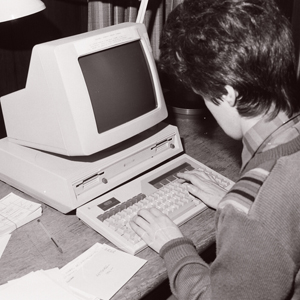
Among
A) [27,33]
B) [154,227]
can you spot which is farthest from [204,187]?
[27,33]

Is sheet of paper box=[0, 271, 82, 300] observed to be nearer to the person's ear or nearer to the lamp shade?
the person's ear

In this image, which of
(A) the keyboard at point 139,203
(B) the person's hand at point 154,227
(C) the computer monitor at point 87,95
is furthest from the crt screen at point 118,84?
(B) the person's hand at point 154,227

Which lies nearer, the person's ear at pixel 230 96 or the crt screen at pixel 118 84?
the person's ear at pixel 230 96

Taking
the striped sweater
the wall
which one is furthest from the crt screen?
the wall

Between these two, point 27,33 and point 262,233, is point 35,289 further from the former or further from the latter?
point 27,33

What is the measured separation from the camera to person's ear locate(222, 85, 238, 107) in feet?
3.43

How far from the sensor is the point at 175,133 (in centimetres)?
166

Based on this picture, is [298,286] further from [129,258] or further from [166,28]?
[166,28]

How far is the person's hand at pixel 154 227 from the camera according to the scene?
3.84ft

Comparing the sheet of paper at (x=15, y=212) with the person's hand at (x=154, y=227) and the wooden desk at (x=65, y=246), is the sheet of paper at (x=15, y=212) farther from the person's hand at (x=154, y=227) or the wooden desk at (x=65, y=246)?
the person's hand at (x=154, y=227)

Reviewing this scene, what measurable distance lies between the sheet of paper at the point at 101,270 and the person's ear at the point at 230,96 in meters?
0.47

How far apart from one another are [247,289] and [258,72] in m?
0.48

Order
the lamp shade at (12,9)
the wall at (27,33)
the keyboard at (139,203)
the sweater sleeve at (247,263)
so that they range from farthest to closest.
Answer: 1. the wall at (27,33)
2. the lamp shade at (12,9)
3. the keyboard at (139,203)
4. the sweater sleeve at (247,263)

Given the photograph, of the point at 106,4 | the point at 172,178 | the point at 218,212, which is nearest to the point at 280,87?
the point at 218,212
